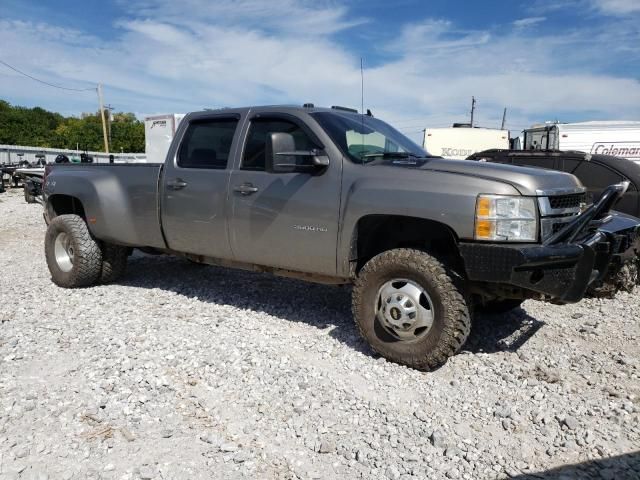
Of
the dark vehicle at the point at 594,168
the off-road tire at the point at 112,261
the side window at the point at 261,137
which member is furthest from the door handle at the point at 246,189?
the dark vehicle at the point at 594,168

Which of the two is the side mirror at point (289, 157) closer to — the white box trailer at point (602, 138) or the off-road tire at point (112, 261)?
the off-road tire at point (112, 261)

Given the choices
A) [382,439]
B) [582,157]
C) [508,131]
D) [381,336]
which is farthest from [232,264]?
[508,131]

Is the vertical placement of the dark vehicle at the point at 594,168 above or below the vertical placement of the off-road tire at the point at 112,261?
above

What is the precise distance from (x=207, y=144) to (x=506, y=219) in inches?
115

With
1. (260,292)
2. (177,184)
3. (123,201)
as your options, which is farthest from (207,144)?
(260,292)

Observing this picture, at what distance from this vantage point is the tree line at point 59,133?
57.4 metres

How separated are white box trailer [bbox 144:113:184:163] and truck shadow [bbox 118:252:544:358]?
24.0 ft

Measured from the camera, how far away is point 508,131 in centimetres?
1953

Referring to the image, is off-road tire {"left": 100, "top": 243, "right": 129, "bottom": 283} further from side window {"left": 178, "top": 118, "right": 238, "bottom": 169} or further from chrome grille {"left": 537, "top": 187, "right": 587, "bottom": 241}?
chrome grille {"left": 537, "top": 187, "right": 587, "bottom": 241}

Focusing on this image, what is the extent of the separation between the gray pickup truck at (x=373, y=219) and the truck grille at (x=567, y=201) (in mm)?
14

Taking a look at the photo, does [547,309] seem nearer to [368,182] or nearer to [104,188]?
[368,182]

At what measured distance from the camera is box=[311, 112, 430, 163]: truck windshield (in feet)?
14.2

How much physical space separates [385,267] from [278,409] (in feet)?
4.12

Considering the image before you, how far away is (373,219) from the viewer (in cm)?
405
